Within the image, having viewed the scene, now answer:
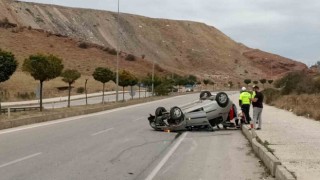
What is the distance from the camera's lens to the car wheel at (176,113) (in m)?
20.4

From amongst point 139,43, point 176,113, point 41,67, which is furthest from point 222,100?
point 139,43

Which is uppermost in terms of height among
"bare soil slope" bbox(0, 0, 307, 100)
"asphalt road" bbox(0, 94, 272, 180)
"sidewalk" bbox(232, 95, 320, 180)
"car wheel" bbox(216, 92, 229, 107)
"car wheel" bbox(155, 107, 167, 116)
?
"bare soil slope" bbox(0, 0, 307, 100)

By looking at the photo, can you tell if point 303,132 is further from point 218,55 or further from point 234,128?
point 218,55

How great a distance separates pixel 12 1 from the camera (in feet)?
407

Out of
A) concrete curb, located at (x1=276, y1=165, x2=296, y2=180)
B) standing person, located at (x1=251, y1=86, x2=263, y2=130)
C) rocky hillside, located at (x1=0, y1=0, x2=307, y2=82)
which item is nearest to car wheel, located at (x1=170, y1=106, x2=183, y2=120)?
standing person, located at (x1=251, y1=86, x2=263, y2=130)

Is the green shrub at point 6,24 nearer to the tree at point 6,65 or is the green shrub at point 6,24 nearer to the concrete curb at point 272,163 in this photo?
the tree at point 6,65

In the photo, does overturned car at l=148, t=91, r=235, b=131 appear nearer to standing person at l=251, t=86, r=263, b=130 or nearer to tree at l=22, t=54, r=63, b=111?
standing person at l=251, t=86, r=263, b=130

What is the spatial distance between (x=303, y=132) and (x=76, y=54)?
92.1 metres

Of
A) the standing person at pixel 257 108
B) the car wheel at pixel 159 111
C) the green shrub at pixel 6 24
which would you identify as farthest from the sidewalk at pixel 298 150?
the green shrub at pixel 6 24

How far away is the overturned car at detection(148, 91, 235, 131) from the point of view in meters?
20.9

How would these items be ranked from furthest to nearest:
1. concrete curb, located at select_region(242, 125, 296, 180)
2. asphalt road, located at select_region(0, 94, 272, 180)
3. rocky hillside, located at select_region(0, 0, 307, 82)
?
rocky hillside, located at select_region(0, 0, 307, 82), asphalt road, located at select_region(0, 94, 272, 180), concrete curb, located at select_region(242, 125, 296, 180)

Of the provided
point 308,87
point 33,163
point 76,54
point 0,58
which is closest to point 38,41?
point 76,54

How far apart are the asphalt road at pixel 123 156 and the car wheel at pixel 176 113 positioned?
3.07 feet

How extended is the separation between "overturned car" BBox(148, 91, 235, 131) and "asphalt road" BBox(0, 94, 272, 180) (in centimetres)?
82
